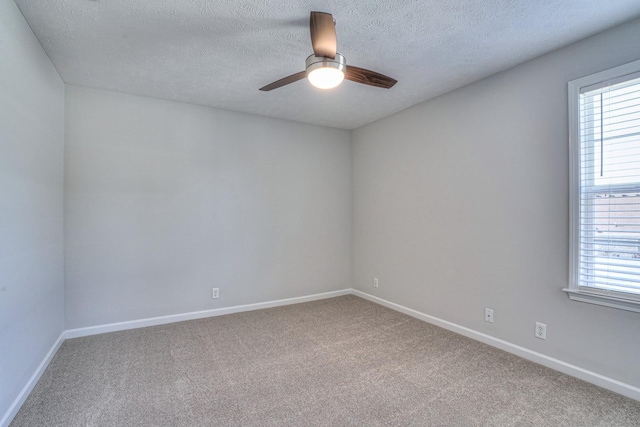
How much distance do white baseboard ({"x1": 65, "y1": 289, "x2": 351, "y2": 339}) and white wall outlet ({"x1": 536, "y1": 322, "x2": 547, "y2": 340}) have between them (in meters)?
2.61

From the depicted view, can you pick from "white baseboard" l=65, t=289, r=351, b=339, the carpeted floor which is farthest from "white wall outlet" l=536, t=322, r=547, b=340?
"white baseboard" l=65, t=289, r=351, b=339

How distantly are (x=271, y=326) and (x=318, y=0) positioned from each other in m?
3.01

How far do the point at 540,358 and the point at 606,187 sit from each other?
1.42 metres

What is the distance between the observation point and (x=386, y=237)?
13.7 feet

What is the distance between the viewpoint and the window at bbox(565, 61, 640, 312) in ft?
6.91

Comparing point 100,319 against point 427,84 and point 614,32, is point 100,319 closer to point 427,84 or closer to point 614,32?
point 427,84

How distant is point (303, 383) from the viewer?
2.31m

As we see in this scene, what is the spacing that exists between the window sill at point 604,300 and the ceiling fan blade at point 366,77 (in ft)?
6.77

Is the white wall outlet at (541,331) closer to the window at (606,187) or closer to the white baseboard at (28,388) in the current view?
the window at (606,187)

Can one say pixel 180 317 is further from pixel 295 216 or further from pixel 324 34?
pixel 324 34

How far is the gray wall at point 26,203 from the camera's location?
1.86 metres

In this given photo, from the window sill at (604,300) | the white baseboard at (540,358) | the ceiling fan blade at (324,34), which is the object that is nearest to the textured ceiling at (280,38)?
the ceiling fan blade at (324,34)

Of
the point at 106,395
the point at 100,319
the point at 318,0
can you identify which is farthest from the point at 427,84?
the point at 100,319

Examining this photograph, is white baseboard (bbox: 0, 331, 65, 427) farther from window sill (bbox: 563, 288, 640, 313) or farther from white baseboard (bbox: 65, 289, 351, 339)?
window sill (bbox: 563, 288, 640, 313)
